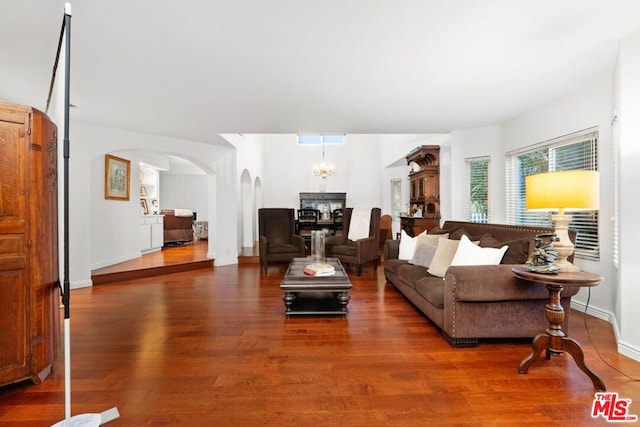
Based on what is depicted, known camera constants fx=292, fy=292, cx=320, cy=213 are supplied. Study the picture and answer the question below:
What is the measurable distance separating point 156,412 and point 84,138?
411cm

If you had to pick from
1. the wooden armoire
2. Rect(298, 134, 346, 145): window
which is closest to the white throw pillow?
the wooden armoire

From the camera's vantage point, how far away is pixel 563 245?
6.73 ft

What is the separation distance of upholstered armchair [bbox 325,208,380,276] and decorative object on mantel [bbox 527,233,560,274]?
2.88m

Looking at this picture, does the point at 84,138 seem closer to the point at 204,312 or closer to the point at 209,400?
the point at 204,312

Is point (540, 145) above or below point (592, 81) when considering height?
below

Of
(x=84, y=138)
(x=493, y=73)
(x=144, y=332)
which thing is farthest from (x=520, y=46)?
(x=84, y=138)

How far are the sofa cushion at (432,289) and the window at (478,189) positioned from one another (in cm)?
233

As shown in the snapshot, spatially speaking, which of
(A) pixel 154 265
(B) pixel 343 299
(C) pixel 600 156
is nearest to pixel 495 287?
(B) pixel 343 299

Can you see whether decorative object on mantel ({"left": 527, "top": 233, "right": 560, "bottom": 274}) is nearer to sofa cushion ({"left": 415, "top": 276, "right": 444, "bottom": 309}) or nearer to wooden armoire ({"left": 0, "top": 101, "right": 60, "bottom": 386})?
sofa cushion ({"left": 415, "top": 276, "right": 444, "bottom": 309})

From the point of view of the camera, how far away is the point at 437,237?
12.0ft

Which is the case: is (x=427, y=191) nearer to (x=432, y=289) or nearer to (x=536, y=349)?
(x=432, y=289)

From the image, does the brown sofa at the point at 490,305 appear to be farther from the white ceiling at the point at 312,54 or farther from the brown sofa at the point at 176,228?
the brown sofa at the point at 176,228

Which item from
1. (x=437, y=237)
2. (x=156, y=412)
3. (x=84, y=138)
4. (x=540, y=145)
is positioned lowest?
(x=156, y=412)

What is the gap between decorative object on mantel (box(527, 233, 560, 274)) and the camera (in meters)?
1.89
